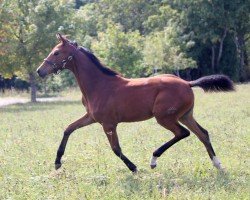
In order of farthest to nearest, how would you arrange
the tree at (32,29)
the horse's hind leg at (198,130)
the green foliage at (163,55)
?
the green foliage at (163,55)
the tree at (32,29)
the horse's hind leg at (198,130)

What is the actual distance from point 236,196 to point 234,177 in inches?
55.9

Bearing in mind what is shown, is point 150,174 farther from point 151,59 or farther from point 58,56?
point 151,59

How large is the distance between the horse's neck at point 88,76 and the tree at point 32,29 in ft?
82.2

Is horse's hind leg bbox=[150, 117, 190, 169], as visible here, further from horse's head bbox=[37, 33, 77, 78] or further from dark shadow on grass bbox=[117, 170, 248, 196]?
horse's head bbox=[37, 33, 77, 78]

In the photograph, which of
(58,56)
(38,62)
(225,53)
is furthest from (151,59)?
(58,56)

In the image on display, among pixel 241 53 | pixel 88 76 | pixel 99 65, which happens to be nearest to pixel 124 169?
pixel 88 76

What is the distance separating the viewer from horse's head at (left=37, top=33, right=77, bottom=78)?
9.69 m

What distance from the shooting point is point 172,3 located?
60906 millimetres

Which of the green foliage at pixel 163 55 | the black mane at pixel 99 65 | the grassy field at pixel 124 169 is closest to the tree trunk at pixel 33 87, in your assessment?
the green foliage at pixel 163 55

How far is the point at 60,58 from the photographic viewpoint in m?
9.69

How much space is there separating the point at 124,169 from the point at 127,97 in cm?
126

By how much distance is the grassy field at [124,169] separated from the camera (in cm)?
736

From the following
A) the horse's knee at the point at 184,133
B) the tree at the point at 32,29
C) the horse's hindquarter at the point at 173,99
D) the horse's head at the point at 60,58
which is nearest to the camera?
the horse's hindquarter at the point at 173,99

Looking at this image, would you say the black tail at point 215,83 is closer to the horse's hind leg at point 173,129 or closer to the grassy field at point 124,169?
the horse's hind leg at point 173,129
